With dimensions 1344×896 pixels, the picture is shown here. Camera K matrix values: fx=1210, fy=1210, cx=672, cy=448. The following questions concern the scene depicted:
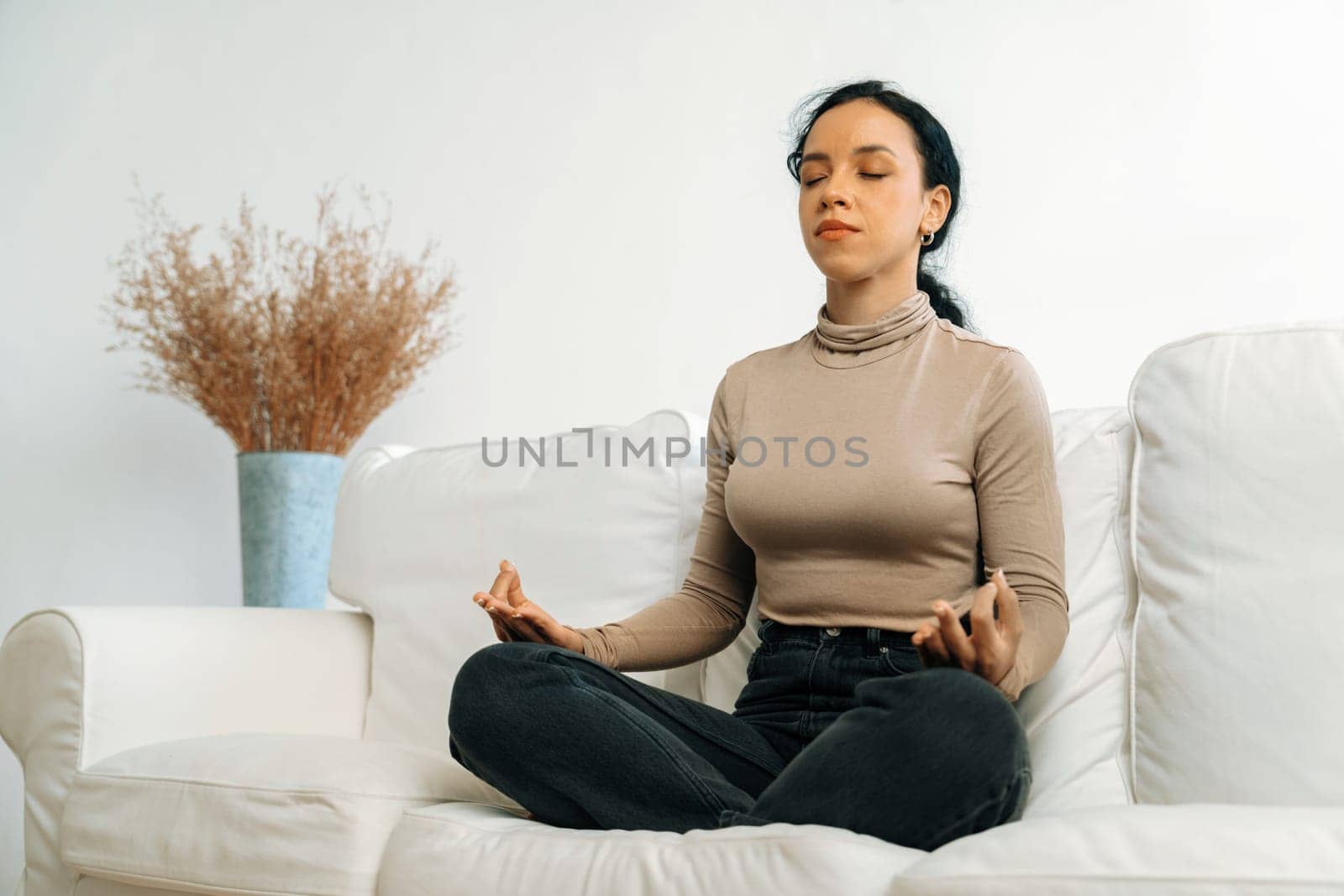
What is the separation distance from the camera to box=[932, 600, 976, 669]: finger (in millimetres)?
1049

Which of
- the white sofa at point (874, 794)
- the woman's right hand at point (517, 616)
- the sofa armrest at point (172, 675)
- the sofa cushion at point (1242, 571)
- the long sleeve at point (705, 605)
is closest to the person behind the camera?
the white sofa at point (874, 794)

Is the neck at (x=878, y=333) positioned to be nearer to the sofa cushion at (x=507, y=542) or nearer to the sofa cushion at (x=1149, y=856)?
the sofa cushion at (x=507, y=542)

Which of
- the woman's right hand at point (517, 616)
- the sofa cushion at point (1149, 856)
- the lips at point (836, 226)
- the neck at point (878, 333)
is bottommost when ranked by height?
the sofa cushion at point (1149, 856)

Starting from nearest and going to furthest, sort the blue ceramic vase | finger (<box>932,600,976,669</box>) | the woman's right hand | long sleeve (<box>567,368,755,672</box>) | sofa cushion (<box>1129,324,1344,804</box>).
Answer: finger (<box>932,600,976,669</box>), sofa cushion (<box>1129,324,1344,804</box>), the woman's right hand, long sleeve (<box>567,368,755,672</box>), the blue ceramic vase

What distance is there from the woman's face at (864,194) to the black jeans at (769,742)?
450 millimetres

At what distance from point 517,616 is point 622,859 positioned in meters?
0.34

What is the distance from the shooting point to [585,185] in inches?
102

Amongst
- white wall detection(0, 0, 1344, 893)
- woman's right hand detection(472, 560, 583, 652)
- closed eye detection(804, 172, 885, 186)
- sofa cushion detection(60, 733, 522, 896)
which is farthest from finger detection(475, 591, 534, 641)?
white wall detection(0, 0, 1344, 893)

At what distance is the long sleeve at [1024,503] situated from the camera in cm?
125

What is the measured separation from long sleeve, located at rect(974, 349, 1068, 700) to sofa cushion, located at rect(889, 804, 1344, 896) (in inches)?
12.1

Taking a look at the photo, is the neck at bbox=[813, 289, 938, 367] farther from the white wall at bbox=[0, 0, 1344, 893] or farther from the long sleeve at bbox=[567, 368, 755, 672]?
the white wall at bbox=[0, 0, 1344, 893]

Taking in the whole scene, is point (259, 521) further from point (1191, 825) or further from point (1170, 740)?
point (1191, 825)

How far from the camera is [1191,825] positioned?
88 centimetres

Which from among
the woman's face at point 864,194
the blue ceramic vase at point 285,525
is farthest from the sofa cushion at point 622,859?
the blue ceramic vase at point 285,525
